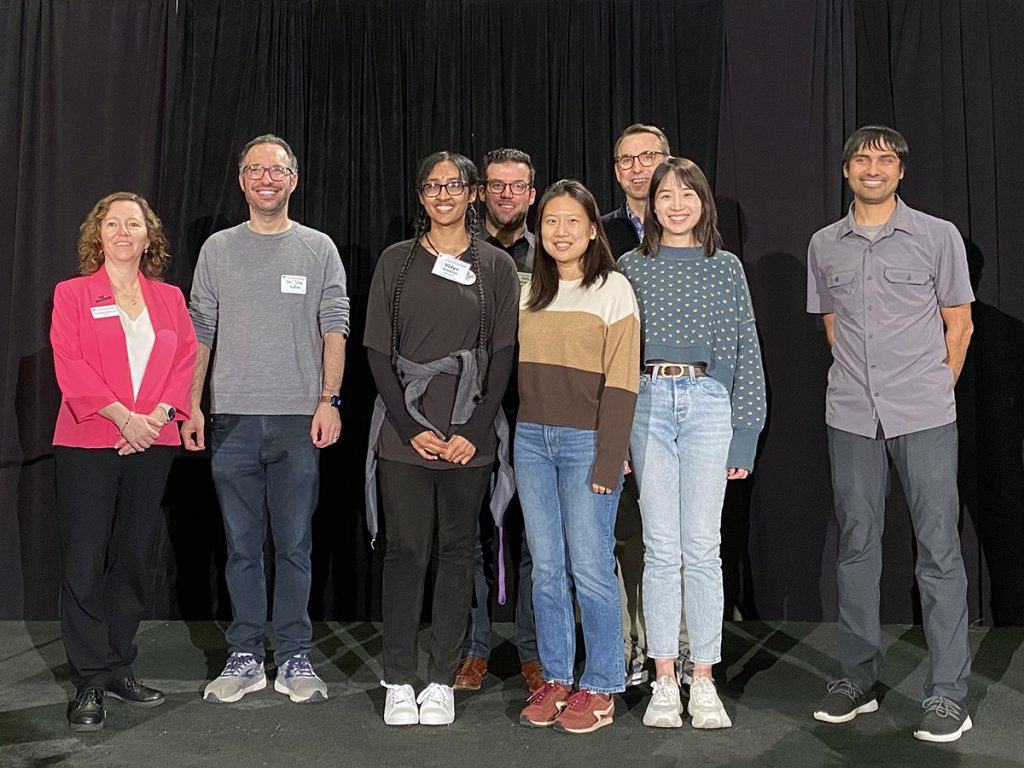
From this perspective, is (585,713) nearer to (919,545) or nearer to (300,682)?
(300,682)

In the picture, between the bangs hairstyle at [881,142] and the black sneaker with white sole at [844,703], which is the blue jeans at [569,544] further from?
the bangs hairstyle at [881,142]

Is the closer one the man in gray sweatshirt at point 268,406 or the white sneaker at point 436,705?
the white sneaker at point 436,705

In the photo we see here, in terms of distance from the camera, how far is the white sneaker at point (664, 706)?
2.89 m

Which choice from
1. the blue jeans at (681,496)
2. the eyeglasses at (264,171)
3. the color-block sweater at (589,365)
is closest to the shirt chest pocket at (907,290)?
the blue jeans at (681,496)

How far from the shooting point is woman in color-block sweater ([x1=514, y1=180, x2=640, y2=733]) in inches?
111

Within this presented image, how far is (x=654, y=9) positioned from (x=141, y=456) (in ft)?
9.13

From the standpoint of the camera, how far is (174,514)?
4320 mm

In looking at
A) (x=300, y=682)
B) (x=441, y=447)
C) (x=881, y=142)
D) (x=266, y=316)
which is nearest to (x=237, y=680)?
(x=300, y=682)

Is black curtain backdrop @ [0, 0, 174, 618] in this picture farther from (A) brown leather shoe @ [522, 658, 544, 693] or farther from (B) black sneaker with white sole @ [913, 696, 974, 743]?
(B) black sneaker with white sole @ [913, 696, 974, 743]

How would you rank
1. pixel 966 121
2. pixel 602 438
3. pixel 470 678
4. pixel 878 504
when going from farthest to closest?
pixel 966 121 < pixel 470 678 < pixel 878 504 < pixel 602 438

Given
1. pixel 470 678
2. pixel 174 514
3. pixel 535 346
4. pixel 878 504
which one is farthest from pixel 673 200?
pixel 174 514

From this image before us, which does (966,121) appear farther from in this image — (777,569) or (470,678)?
(470,678)

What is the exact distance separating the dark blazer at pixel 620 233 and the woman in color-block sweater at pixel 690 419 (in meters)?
0.46

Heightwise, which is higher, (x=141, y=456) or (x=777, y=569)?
(x=141, y=456)
